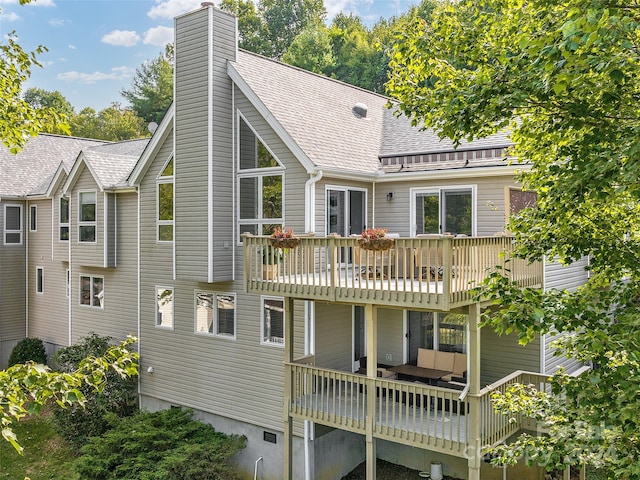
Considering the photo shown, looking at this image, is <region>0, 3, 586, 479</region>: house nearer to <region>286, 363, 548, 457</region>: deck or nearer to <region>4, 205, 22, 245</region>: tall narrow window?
<region>286, 363, 548, 457</region>: deck

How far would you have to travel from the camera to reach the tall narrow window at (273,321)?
39.0 ft

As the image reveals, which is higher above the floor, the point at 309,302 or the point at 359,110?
the point at 359,110

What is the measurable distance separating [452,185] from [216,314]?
6.68 m

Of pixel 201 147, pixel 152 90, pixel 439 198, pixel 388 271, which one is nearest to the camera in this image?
pixel 388 271

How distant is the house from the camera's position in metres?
9.88

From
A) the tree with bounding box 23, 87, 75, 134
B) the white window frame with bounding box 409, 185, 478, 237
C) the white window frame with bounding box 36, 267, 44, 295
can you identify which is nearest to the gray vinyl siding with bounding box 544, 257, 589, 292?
the white window frame with bounding box 409, 185, 478, 237

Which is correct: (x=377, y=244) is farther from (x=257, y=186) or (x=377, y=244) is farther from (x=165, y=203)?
(x=165, y=203)

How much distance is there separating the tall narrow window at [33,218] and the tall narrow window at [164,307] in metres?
8.74

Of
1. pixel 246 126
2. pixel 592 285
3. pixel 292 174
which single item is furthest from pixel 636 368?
pixel 246 126

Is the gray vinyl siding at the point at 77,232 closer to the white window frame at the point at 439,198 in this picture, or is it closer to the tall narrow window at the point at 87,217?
the tall narrow window at the point at 87,217

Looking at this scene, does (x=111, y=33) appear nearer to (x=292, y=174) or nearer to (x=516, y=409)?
(x=292, y=174)

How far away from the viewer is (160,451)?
11.8 m

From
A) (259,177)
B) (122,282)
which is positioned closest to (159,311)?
(122,282)

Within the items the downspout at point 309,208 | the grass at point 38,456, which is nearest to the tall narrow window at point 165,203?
the downspout at point 309,208
